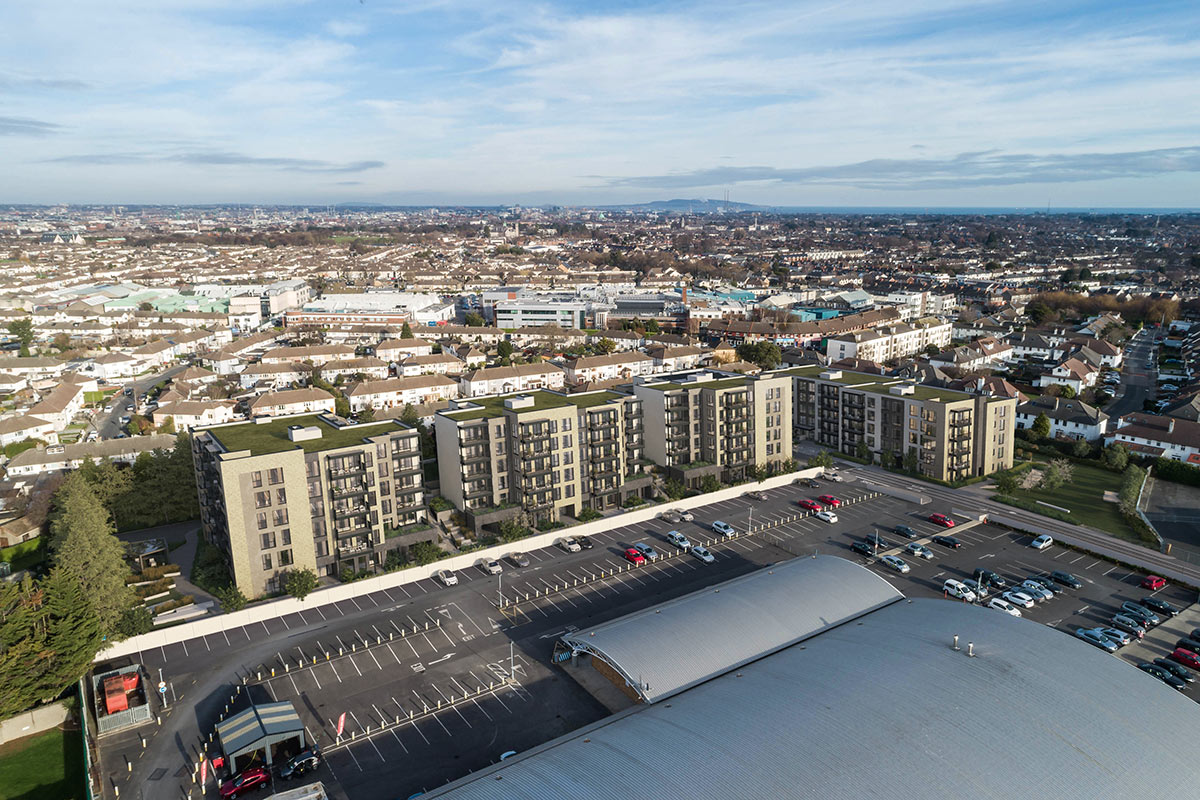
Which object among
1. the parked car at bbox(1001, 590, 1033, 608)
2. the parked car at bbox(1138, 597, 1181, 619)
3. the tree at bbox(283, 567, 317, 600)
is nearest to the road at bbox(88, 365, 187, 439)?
the tree at bbox(283, 567, 317, 600)

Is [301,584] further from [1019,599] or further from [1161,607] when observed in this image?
[1161,607]

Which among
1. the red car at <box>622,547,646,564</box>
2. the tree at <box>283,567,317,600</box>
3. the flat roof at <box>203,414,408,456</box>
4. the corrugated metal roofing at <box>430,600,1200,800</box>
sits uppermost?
the flat roof at <box>203,414,408,456</box>

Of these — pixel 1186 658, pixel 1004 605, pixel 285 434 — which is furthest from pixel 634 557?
pixel 1186 658

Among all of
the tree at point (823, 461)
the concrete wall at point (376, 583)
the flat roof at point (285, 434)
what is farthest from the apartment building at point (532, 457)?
the tree at point (823, 461)

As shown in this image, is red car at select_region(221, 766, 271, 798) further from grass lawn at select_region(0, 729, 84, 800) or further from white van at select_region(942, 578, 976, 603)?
white van at select_region(942, 578, 976, 603)

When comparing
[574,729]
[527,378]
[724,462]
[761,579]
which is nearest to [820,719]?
[574,729]

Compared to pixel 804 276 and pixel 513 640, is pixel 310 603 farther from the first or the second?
pixel 804 276
